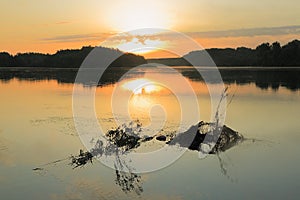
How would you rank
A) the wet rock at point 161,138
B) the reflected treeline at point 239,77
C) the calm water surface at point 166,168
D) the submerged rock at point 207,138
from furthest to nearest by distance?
the reflected treeline at point 239,77, the wet rock at point 161,138, the submerged rock at point 207,138, the calm water surface at point 166,168

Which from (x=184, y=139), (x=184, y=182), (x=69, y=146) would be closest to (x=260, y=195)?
(x=184, y=182)

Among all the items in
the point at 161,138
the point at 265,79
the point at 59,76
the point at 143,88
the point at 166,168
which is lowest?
the point at 166,168

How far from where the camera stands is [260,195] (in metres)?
7.09

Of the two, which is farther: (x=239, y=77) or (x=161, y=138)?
(x=239, y=77)

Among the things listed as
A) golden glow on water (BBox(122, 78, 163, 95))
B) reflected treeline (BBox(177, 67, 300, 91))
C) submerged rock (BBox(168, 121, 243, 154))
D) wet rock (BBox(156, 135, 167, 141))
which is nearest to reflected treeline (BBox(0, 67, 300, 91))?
reflected treeline (BBox(177, 67, 300, 91))

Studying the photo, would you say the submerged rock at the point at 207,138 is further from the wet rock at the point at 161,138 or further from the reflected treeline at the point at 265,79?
the reflected treeline at the point at 265,79

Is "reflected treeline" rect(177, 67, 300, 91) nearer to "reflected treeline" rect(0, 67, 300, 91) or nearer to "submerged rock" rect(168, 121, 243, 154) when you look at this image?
"reflected treeline" rect(0, 67, 300, 91)

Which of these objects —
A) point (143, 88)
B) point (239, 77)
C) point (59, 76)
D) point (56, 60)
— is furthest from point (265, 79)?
point (56, 60)

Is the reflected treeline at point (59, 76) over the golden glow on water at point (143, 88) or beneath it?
over

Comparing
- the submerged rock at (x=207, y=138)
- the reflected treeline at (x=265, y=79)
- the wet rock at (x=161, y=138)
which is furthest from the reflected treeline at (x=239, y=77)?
the wet rock at (x=161, y=138)

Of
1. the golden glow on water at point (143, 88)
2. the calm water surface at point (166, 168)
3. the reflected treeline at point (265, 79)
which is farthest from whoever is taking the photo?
the reflected treeline at point (265, 79)

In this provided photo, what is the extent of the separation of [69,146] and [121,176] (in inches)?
107

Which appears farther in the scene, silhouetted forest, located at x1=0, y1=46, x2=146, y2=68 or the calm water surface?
silhouetted forest, located at x1=0, y1=46, x2=146, y2=68

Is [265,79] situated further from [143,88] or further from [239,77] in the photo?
[143,88]
